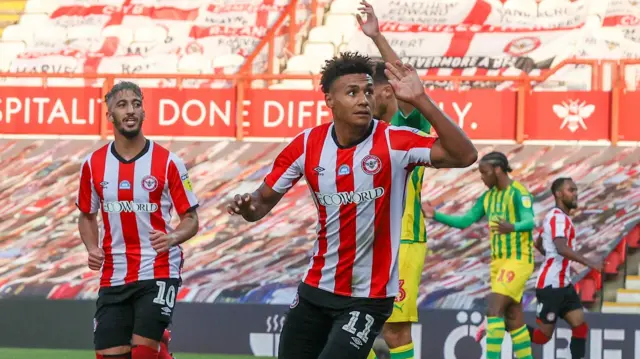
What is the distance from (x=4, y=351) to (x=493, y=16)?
9.63 metres

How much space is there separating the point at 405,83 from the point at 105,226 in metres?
2.61

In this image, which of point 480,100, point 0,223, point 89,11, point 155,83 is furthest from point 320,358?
point 89,11

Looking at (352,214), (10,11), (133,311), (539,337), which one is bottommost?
(539,337)

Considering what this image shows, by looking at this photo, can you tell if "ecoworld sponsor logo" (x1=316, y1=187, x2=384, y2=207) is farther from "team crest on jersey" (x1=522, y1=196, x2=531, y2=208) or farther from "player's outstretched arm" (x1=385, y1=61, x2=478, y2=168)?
"team crest on jersey" (x1=522, y1=196, x2=531, y2=208)

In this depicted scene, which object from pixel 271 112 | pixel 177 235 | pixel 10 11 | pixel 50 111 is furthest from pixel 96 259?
pixel 10 11

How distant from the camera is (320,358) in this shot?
5348 millimetres

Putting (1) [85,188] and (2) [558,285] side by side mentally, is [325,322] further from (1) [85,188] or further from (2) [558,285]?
(2) [558,285]

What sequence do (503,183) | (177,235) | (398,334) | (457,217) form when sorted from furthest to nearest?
(503,183) < (457,217) < (398,334) < (177,235)

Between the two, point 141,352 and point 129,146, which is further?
point 129,146

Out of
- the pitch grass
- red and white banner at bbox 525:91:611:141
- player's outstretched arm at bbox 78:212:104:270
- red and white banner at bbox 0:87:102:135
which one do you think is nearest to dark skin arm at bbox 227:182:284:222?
player's outstretched arm at bbox 78:212:104:270

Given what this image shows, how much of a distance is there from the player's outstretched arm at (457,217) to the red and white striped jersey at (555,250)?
25.1 inches

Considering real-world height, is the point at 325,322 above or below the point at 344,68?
below

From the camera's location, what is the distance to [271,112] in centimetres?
1493

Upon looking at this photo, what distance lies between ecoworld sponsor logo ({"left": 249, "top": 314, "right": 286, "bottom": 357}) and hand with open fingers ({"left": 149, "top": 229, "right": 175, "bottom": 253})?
228 inches
